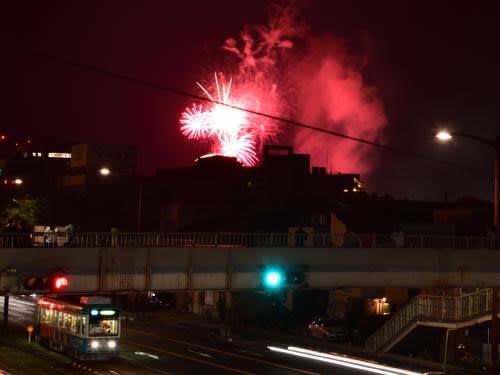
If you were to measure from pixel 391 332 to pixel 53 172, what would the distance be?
124 m

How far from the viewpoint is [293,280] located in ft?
115

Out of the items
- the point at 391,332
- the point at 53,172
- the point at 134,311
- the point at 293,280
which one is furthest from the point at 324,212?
the point at 53,172

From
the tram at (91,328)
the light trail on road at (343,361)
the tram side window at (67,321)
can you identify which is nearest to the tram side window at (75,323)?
the tram at (91,328)

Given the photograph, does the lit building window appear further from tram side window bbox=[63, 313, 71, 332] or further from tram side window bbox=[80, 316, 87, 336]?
tram side window bbox=[80, 316, 87, 336]

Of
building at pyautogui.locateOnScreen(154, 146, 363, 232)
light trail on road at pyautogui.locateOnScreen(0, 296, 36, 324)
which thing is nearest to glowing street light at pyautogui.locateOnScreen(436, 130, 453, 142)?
building at pyautogui.locateOnScreen(154, 146, 363, 232)

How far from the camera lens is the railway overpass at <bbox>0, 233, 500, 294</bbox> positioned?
31984 millimetres

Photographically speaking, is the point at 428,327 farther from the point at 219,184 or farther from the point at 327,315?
the point at 219,184

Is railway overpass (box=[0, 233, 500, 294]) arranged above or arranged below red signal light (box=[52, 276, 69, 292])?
above

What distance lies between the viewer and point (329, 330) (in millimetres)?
55219

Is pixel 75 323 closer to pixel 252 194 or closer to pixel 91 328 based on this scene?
pixel 91 328

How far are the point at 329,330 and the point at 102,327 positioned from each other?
61.9 ft

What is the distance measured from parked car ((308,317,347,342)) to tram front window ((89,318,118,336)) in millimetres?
17815

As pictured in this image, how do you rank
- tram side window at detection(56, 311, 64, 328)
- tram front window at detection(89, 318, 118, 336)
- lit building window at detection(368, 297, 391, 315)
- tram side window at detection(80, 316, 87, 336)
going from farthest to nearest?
lit building window at detection(368, 297, 391, 315), tram side window at detection(56, 311, 64, 328), tram front window at detection(89, 318, 118, 336), tram side window at detection(80, 316, 87, 336)

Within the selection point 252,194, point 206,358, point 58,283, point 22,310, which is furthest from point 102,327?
point 252,194
